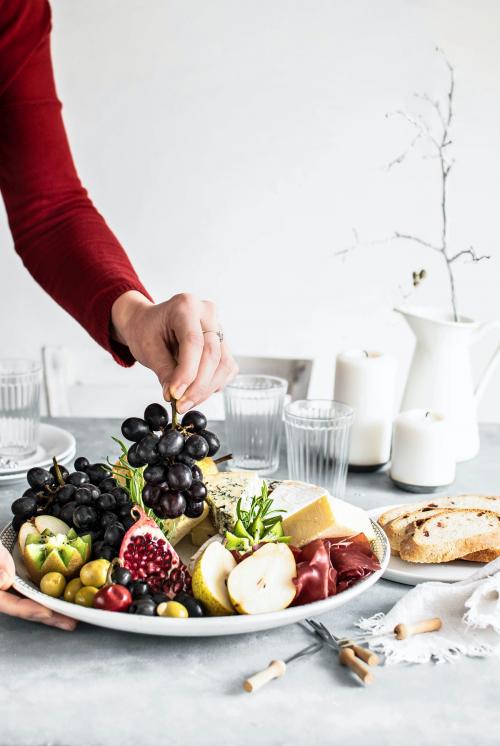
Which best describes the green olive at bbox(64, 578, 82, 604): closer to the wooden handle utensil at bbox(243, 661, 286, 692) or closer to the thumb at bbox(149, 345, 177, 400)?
the wooden handle utensil at bbox(243, 661, 286, 692)

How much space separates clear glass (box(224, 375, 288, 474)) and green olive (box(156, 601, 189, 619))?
644 mm

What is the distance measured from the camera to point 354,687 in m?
0.83

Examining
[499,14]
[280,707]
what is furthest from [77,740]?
[499,14]

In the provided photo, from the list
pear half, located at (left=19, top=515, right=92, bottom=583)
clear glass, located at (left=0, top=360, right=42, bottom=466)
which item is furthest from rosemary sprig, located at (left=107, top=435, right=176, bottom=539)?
clear glass, located at (left=0, top=360, right=42, bottom=466)

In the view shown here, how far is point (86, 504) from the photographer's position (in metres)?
1.06

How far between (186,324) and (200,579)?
376 millimetres

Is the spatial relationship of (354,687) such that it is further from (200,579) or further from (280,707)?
(200,579)

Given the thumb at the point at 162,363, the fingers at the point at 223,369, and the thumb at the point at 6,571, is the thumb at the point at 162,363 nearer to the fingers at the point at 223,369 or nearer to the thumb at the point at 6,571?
the fingers at the point at 223,369

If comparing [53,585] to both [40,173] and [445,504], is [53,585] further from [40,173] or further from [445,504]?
[40,173]

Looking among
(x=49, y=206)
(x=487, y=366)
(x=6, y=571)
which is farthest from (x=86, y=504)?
(x=487, y=366)

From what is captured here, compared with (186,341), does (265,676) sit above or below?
below

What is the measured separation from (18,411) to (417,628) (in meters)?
0.94

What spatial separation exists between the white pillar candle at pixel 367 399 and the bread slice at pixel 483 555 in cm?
42

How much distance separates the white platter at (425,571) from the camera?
3.48 ft
